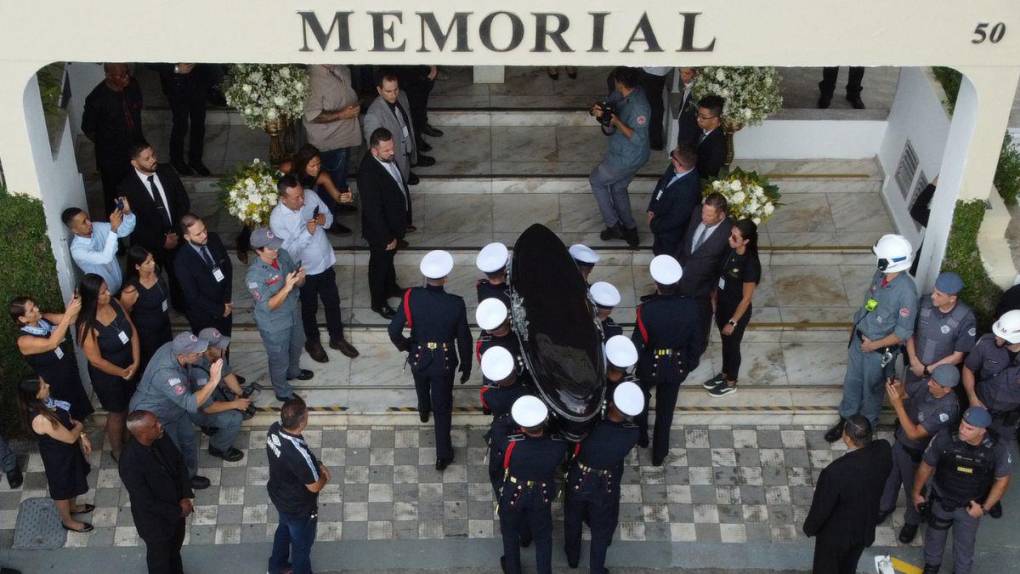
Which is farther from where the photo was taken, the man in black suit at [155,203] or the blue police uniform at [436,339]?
the man in black suit at [155,203]

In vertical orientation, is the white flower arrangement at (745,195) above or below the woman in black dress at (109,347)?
above

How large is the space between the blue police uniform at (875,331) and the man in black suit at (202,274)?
456cm

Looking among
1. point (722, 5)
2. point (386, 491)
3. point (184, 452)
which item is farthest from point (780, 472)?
point (184, 452)

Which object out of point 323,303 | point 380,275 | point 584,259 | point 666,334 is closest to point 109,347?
point 323,303

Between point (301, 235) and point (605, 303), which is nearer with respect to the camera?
point (605, 303)

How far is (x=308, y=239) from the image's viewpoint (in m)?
9.27

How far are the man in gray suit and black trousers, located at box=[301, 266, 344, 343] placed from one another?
45.1 inches

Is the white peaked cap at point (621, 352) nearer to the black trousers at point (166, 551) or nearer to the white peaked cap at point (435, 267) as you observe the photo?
the white peaked cap at point (435, 267)

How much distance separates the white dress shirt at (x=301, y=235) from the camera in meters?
9.25

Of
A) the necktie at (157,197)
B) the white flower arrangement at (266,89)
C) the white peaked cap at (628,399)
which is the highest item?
the white flower arrangement at (266,89)

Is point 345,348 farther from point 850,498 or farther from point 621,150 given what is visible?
point 850,498

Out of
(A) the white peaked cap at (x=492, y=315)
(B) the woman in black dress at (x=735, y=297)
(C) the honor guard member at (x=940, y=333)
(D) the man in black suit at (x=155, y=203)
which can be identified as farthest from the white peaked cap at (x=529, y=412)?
(D) the man in black suit at (x=155, y=203)

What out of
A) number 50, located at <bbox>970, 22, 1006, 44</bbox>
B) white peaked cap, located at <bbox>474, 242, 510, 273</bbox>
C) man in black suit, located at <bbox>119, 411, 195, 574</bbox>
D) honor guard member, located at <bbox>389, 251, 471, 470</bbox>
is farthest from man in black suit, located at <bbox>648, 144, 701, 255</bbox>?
man in black suit, located at <bbox>119, 411, 195, 574</bbox>

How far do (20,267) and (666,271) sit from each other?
14.6 feet
